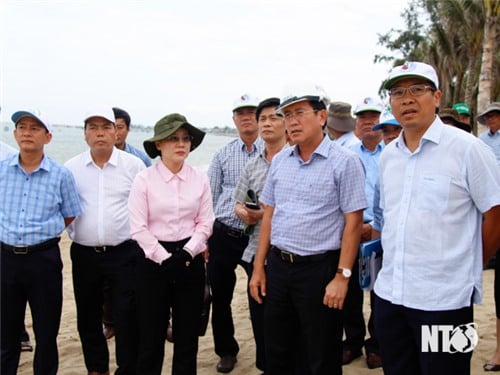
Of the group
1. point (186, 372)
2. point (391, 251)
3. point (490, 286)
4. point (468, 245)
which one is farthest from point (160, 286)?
point (490, 286)

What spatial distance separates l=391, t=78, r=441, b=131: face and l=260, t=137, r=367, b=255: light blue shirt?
1.80ft

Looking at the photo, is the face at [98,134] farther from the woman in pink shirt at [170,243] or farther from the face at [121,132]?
the face at [121,132]

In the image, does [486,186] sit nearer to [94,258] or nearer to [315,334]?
[315,334]

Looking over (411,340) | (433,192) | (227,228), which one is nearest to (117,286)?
(227,228)

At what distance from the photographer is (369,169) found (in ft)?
13.9

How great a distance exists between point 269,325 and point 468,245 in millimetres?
1434

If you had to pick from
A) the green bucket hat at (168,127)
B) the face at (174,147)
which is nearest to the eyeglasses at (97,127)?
the green bucket hat at (168,127)

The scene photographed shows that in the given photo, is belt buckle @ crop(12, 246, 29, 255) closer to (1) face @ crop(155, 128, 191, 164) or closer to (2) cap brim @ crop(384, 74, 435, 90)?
(1) face @ crop(155, 128, 191, 164)

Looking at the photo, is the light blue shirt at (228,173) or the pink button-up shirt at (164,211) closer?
the pink button-up shirt at (164,211)

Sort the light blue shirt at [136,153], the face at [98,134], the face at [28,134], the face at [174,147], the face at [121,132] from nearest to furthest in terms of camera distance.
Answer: the face at [174,147]
the face at [28,134]
the face at [98,134]
the face at [121,132]
the light blue shirt at [136,153]

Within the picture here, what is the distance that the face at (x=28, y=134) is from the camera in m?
3.54

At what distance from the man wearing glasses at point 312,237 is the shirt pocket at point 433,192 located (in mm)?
560

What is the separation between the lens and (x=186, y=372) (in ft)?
11.3

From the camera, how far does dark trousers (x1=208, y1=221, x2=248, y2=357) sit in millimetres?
4172
